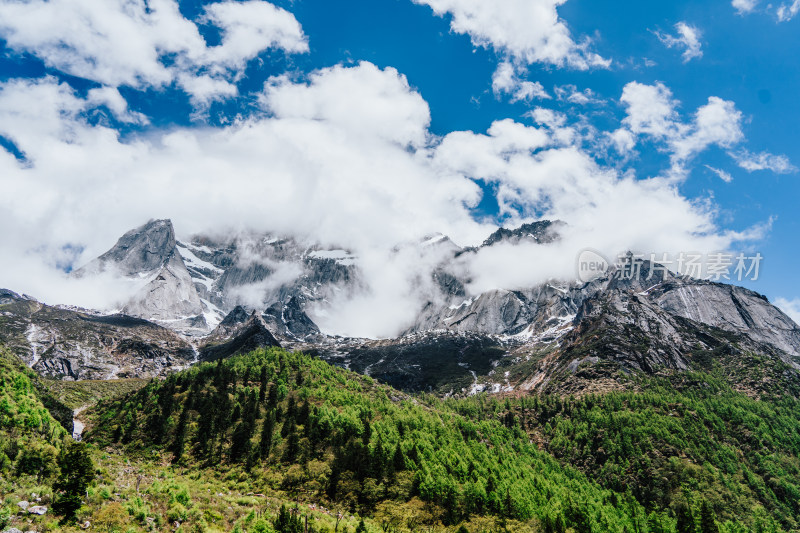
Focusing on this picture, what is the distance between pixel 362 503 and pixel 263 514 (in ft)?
96.7

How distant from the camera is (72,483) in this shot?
4238 centimetres

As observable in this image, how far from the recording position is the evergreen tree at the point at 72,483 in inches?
1583

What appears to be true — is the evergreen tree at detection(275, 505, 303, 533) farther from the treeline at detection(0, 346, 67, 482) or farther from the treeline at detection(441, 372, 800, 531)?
the treeline at detection(441, 372, 800, 531)

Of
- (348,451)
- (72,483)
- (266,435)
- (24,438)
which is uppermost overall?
(348,451)

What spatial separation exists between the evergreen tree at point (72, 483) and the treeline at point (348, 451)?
44.2 metres

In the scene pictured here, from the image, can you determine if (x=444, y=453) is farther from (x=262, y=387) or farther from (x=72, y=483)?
(x=72, y=483)

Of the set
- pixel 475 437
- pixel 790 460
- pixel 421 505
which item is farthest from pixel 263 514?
pixel 790 460

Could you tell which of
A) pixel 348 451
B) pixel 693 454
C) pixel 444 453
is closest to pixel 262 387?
pixel 348 451

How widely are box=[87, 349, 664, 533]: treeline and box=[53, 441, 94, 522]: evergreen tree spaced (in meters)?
44.2

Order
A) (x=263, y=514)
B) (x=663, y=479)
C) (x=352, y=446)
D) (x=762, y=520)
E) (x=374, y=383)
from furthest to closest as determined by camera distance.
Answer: (x=374, y=383)
(x=663, y=479)
(x=762, y=520)
(x=352, y=446)
(x=263, y=514)

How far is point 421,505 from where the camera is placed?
3211 inches

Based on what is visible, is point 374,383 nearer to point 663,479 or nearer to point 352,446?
point 352,446

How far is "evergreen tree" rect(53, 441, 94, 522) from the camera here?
132ft

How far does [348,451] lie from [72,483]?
5869 centimetres
